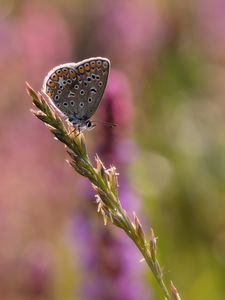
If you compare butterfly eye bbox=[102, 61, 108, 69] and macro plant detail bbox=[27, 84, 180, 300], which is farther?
butterfly eye bbox=[102, 61, 108, 69]

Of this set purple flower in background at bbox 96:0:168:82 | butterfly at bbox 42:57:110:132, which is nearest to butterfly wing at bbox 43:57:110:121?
butterfly at bbox 42:57:110:132

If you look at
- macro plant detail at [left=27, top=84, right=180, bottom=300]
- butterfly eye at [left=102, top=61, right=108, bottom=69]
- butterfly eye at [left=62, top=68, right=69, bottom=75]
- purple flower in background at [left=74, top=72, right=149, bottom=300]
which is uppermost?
purple flower in background at [left=74, top=72, right=149, bottom=300]

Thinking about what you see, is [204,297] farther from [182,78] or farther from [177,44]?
[177,44]

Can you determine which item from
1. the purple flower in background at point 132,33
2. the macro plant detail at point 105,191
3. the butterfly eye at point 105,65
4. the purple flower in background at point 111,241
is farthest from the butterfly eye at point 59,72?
the purple flower in background at point 132,33

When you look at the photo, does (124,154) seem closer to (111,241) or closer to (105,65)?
(111,241)

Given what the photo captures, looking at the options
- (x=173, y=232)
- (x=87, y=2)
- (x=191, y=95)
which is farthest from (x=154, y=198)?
(x=87, y=2)

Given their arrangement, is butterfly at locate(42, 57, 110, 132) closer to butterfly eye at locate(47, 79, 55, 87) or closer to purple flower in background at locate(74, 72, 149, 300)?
butterfly eye at locate(47, 79, 55, 87)

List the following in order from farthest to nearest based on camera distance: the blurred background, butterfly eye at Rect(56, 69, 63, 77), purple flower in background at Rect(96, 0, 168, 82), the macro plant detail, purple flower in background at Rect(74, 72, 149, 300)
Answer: purple flower in background at Rect(96, 0, 168, 82) → the blurred background → purple flower in background at Rect(74, 72, 149, 300) → butterfly eye at Rect(56, 69, 63, 77) → the macro plant detail
